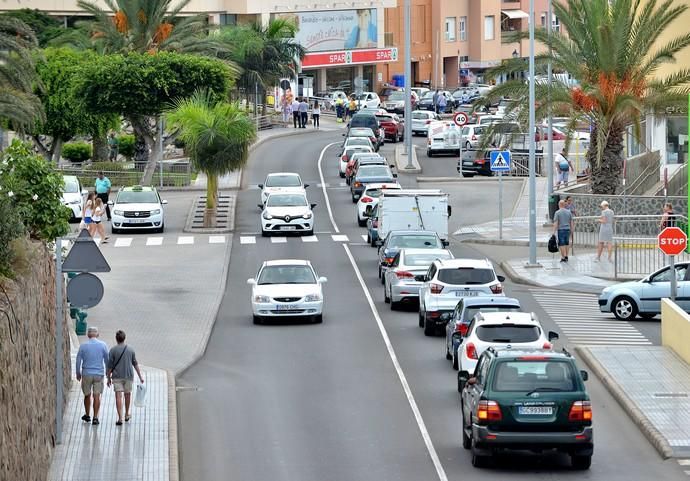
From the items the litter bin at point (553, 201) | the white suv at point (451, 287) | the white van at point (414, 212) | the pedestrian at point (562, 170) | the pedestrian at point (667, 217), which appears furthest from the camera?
the pedestrian at point (562, 170)

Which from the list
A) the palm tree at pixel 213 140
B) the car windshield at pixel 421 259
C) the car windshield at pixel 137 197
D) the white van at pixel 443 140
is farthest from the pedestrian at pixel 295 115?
the car windshield at pixel 421 259

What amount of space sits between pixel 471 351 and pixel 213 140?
2593 centimetres

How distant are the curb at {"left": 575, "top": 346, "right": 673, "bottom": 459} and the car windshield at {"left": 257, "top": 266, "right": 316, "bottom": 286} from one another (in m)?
6.70

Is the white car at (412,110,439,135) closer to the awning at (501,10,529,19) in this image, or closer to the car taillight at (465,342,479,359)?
the awning at (501,10,529,19)

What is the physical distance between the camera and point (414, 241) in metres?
36.3

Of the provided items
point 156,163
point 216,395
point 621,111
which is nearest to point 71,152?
point 156,163

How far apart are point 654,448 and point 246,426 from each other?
6.04m

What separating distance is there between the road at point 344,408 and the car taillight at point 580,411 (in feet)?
2.77

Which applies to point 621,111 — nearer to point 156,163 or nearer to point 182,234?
point 182,234

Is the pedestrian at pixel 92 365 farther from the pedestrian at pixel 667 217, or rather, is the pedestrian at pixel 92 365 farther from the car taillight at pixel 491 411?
the pedestrian at pixel 667 217

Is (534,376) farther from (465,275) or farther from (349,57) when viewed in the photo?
(349,57)

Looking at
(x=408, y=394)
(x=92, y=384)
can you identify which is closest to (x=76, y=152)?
(x=408, y=394)

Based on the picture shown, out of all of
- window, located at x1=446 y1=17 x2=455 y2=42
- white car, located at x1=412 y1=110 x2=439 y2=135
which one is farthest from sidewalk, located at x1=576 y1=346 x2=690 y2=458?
window, located at x1=446 y1=17 x2=455 y2=42

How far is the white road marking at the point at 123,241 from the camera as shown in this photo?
45.1 metres
